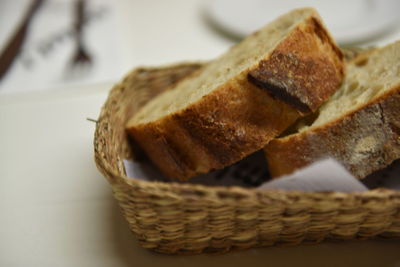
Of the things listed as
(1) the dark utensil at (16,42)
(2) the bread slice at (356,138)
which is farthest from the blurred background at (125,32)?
(2) the bread slice at (356,138)

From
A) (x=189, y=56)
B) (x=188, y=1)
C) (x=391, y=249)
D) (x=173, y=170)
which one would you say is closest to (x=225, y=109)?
(x=173, y=170)

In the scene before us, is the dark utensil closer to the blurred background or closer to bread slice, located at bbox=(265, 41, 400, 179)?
the blurred background

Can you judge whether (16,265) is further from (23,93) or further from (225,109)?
(23,93)

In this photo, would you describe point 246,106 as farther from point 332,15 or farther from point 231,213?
point 332,15

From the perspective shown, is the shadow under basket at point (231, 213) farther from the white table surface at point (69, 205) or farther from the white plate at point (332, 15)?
the white plate at point (332, 15)

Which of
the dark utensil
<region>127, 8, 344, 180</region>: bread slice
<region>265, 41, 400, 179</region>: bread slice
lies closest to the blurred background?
the dark utensil
